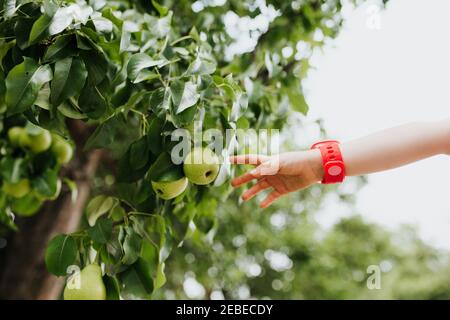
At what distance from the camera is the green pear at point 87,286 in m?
1.26

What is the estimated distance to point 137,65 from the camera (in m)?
1.32

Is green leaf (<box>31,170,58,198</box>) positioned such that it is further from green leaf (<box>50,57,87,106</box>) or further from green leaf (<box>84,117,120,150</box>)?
green leaf (<box>84,117,120,150</box>)

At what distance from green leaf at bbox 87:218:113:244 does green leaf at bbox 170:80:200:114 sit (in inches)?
13.4

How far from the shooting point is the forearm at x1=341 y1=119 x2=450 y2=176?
1317mm

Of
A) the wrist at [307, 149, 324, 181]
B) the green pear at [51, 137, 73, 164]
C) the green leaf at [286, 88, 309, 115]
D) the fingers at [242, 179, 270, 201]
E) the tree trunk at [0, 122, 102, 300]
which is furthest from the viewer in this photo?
the tree trunk at [0, 122, 102, 300]

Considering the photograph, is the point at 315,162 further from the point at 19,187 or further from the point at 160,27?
the point at 19,187

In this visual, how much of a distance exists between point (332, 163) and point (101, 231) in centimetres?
62

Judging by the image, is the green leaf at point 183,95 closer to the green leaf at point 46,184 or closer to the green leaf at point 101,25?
the green leaf at point 101,25

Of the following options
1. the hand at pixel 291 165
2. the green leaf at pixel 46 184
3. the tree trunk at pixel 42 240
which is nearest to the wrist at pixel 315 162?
the hand at pixel 291 165

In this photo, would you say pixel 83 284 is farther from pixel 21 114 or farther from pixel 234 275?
pixel 234 275

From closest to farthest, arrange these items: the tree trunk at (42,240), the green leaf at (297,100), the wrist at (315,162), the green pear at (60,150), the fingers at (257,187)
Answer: the green pear at (60,150) → the wrist at (315,162) → the fingers at (257,187) → the green leaf at (297,100) → the tree trunk at (42,240)

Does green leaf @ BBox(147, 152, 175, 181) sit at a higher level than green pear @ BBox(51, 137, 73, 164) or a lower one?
lower

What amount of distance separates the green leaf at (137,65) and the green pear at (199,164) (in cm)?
24

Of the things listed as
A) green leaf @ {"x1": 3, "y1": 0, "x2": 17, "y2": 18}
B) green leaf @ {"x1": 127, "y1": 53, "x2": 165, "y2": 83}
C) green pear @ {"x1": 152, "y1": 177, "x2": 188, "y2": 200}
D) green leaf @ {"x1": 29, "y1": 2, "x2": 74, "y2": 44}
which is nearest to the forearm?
green pear @ {"x1": 152, "y1": 177, "x2": 188, "y2": 200}
